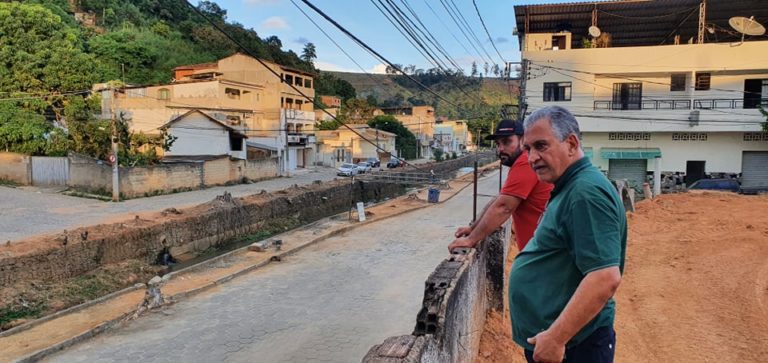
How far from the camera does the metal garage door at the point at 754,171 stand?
84.5ft

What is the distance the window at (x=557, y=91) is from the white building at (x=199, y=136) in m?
20.8

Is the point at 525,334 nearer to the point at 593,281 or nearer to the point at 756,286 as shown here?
the point at 593,281

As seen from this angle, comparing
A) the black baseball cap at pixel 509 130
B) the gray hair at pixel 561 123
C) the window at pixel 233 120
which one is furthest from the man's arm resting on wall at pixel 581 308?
the window at pixel 233 120

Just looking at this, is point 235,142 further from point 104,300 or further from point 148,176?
point 104,300

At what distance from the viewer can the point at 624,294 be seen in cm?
859

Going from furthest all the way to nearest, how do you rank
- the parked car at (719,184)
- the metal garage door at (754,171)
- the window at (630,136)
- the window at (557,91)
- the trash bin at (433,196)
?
the trash bin at (433,196) → the window at (557,91) → the window at (630,136) → the metal garage door at (754,171) → the parked car at (719,184)

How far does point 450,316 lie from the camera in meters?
3.65

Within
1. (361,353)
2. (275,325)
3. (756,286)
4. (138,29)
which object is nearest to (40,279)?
(275,325)

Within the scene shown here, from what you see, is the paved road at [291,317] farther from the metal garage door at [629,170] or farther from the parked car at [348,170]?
the parked car at [348,170]

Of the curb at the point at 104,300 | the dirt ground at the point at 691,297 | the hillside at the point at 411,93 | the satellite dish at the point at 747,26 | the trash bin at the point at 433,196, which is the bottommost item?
the curb at the point at 104,300

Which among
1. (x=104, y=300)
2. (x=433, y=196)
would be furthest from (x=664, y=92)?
(x=104, y=300)

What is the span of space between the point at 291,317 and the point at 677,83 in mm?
25213

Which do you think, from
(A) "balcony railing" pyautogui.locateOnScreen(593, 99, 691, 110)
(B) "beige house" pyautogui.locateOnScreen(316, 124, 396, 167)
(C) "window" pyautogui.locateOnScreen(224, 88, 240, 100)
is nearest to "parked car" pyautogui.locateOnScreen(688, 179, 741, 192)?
(A) "balcony railing" pyautogui.locateOnScreen(593, 99, 691, 110)

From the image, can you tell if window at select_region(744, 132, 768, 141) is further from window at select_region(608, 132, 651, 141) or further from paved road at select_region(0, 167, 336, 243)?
paved road at select_region(0, 167, 336, 243)
